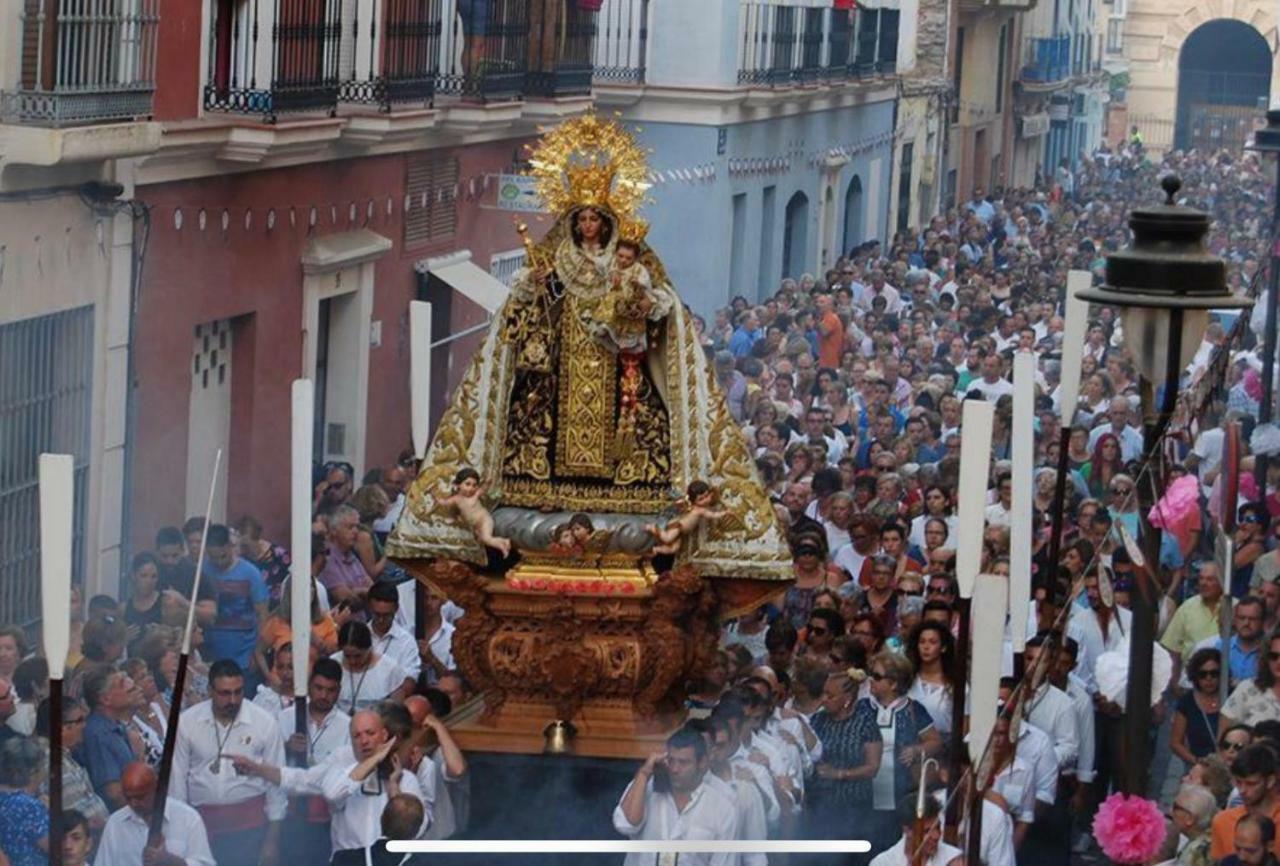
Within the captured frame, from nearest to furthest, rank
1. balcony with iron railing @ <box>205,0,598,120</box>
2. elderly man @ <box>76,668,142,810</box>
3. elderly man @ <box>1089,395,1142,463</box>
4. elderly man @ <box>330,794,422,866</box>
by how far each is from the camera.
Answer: elderly man @ <box>330,794,422,866</box>
elderly man @ <box>76,668,142,810</box>
balcony with iron railing @ <box>205,0,598,120</box>
elderly man @ <box>1089,395,1142,463</box>

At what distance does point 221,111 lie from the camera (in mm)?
18375

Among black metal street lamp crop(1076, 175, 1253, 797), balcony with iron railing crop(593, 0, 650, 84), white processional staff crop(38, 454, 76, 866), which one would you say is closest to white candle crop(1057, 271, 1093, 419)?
black metal street lamp crop(1076, 175, 1253, 797)

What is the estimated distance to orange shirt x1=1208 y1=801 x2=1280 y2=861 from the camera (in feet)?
33.3

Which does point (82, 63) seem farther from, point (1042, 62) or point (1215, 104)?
point (1215, 104)

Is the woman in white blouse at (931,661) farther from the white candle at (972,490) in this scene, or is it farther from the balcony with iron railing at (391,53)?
the balcony with iron railing at (391,53)

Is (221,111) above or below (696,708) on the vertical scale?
above

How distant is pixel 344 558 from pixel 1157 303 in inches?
229

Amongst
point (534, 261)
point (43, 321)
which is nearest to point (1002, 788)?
point (534, 261)

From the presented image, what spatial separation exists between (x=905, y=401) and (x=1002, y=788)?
427 inches

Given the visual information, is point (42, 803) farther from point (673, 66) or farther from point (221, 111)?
point (673, 66)

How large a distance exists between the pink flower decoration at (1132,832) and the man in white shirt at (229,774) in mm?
2760

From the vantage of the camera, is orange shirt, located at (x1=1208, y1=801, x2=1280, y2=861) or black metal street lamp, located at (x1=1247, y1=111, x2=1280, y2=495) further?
black metal street lamp, located at (x1=1247, y1=111, x2=1280, y2=495)

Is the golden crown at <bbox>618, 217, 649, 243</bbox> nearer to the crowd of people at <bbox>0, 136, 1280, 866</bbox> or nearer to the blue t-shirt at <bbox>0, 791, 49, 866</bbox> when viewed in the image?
the crowd of people at <bbox>0, 136, 1280, 866</bbox>

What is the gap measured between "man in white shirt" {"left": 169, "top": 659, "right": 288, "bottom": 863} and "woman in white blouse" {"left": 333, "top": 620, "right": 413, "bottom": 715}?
3.35ft
